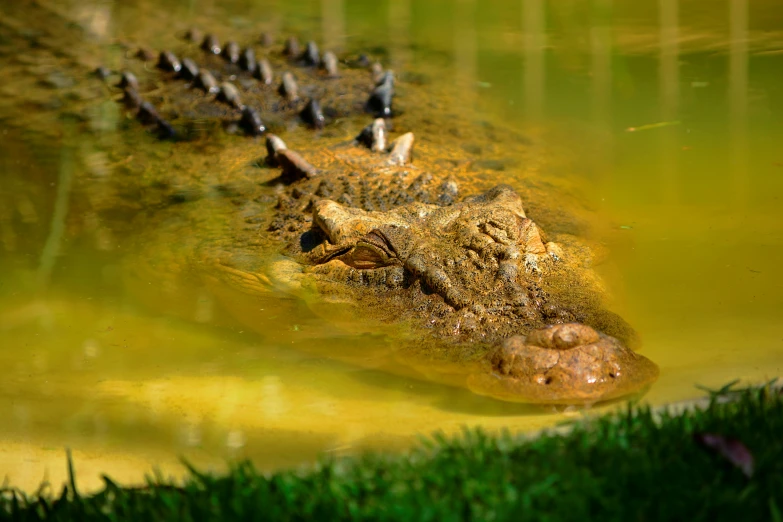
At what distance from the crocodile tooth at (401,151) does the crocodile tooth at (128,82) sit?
4034 millimetres

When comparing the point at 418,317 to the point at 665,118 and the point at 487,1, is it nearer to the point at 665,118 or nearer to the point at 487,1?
the point at 665,118

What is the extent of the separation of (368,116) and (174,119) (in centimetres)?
206

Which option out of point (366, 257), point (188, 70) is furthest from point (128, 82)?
point (366, 257)

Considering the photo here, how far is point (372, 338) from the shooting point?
4691 millimetres

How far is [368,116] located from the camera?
8836 mm

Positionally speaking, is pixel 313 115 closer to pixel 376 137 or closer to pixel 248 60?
pixel 376 137

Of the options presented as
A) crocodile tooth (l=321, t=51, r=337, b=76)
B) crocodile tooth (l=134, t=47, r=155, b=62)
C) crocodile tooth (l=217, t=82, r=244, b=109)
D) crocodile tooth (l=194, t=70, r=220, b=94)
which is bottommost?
crocodile tooth (l=217, t=82, r=244, b=109)

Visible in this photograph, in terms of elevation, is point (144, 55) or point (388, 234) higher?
point (144, 55)

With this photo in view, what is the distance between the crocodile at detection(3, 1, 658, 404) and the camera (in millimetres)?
4035

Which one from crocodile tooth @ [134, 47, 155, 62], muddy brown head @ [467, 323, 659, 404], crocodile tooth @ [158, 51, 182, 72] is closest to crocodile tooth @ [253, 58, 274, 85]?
crocodile tooth @ [158, 51, 182, 72]

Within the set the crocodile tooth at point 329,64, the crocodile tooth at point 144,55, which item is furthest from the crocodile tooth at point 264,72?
the crocodile tooth at point 144,55

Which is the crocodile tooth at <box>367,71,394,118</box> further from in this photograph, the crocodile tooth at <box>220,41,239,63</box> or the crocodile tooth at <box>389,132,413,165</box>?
the crocodile tooth at <box>220,41,239,63</box>

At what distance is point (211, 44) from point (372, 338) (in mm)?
7797

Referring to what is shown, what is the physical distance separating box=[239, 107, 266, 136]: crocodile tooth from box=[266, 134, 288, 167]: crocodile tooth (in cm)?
92
